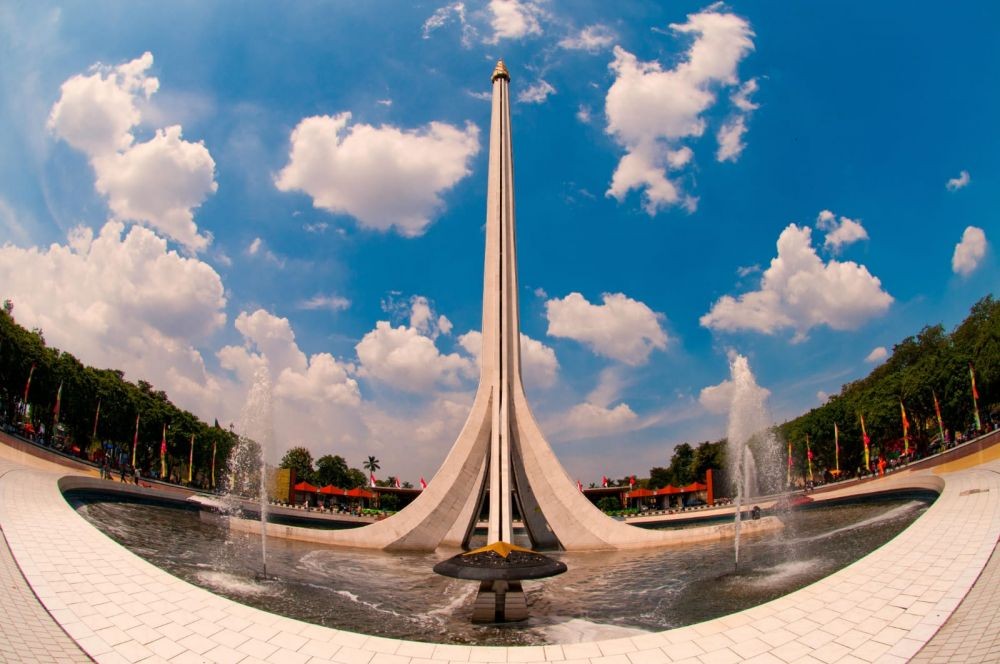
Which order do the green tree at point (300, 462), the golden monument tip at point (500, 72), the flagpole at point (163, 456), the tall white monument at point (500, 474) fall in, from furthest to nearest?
the green tree at point (300, 462) → the flagpole at point (163, 456) → the golden monument tip at point (500, 72) → the tall white monument at point (500, 474)

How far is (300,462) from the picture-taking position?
54.5 m

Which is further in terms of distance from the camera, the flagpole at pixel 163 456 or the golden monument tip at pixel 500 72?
the flagpole at pixel 163 456

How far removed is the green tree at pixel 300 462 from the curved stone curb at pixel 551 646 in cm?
4923

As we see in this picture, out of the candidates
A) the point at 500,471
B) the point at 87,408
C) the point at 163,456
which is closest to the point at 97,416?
the point at 87,408

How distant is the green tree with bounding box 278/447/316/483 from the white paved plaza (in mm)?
49522

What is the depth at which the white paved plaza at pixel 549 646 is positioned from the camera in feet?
14.4

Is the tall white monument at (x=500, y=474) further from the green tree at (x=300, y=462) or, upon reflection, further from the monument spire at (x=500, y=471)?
the green tree at (x=300, y=462)

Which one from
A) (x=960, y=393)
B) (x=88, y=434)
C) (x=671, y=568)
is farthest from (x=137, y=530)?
(x=960, y=393)

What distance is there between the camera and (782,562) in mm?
9672

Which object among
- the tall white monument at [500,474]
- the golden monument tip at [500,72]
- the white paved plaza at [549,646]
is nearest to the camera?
the white paved plaza at [549,646]

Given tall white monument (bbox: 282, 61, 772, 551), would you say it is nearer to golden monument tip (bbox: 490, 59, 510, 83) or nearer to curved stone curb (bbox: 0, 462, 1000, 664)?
golden monument tip (bbox: 490, 59, 510, 83)

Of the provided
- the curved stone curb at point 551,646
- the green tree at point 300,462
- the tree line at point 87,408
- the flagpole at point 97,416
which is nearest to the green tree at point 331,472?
the green tree at point 300,462

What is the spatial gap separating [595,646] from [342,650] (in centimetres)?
215

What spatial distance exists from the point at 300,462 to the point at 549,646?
54855 millimetres
